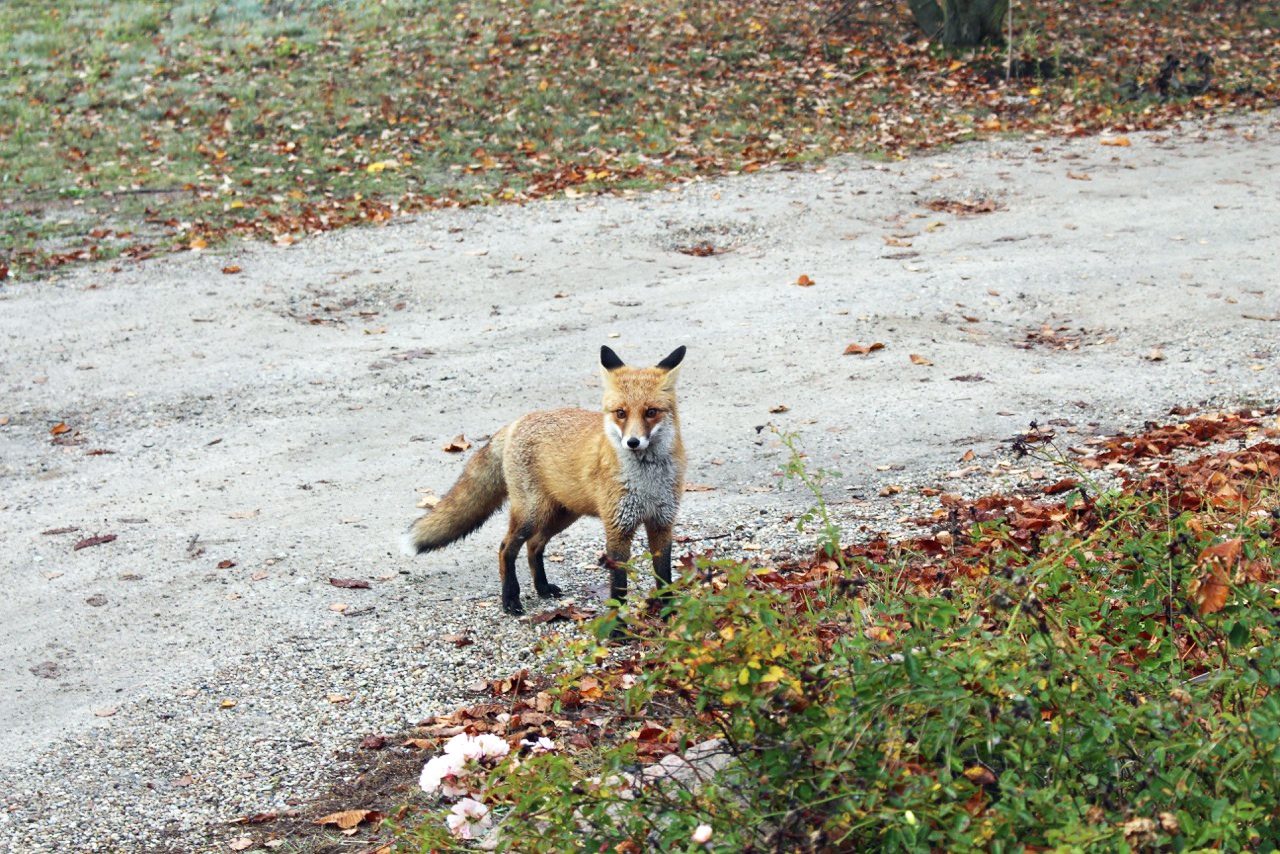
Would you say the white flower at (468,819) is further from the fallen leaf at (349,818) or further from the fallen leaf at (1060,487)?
the fallen leaf at (1060,487)

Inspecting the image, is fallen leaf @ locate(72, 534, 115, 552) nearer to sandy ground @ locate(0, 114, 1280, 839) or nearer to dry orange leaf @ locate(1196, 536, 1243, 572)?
sandy ground @ locate(0, 114, 1280, 839)

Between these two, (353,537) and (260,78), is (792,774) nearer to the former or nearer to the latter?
(353,537)

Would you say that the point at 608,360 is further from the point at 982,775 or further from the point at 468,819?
the point at 982,775

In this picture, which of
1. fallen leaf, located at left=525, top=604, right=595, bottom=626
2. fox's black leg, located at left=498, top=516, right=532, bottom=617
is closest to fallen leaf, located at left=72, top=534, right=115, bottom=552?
fox's black leg, located at left=498, top=516, right=532, bottom=617

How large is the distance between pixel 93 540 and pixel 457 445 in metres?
2.57

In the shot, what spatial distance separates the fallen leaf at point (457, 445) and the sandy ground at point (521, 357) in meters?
0.11

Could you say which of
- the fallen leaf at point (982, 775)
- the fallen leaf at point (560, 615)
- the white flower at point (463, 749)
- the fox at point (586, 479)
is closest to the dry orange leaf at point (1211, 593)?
the fallen leaf at point (982, 775)

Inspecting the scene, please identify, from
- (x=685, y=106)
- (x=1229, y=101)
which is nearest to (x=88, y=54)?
(x=685, y=106)

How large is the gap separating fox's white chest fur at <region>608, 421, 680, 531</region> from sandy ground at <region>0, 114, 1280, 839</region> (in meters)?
1.37

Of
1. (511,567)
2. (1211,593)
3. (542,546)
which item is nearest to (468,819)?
(1211,593)

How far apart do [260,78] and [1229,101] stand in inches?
585

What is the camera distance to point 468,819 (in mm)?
3033

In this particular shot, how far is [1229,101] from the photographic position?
1808 centimetres

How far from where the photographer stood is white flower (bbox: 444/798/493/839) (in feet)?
9.98
